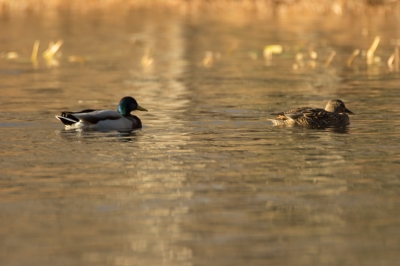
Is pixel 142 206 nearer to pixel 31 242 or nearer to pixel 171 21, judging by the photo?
pixel 31 242

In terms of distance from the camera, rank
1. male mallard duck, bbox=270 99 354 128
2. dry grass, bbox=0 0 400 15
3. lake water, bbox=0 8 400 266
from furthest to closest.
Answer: dry grass, bbox=0 0 400 15 < male mallard duck, bbox=270 99 354 128 < lake water, bbox=0 8 400 266

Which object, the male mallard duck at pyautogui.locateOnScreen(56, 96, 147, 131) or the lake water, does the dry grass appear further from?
the male mallard duck at pyautogui.locateOnScreen(56, 96, 147, 131)

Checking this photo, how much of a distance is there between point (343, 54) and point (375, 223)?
19.5 meters

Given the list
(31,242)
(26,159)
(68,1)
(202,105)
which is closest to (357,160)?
(26,159)

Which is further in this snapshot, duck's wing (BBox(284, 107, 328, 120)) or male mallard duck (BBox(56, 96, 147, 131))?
duck's wing (BBox(284, 107, 328, 120))

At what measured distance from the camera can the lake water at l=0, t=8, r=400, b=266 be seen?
7.73 m

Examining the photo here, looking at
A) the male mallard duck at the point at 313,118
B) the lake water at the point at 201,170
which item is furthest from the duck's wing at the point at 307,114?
the lake water at the point at 201,170

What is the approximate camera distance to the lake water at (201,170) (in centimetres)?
773

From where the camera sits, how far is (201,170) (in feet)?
35.8

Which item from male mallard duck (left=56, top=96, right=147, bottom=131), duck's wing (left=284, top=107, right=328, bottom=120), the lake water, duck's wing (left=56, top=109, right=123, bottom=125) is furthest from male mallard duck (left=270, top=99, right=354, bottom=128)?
duck's wing (left=56, top=109, right=123, bottom=125)

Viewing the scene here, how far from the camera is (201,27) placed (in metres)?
37.2

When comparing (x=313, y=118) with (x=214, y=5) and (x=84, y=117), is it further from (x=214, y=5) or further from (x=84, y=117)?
(x=214, y=5)

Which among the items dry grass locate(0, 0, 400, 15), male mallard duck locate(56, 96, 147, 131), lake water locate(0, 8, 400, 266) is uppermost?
dry grass locate(0, 0, 400, 15)

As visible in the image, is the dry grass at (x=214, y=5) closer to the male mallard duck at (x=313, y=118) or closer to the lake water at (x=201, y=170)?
the lake water at (x=201, y=170)
